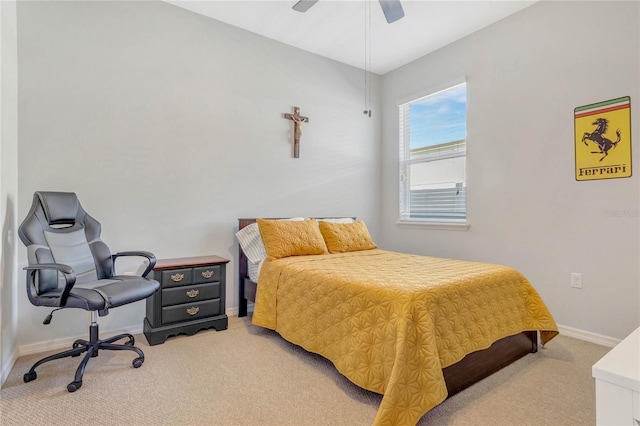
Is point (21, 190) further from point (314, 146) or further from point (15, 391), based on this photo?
point (314, 146)

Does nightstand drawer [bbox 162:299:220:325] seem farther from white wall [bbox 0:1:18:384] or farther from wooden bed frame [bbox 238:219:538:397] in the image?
wooden bed frame [bbox 238:219:538:397]

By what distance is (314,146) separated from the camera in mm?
3852

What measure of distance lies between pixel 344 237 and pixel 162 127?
76.2 inches

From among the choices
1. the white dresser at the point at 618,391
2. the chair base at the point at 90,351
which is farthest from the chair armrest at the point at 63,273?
the white dresser at the point at 618,391

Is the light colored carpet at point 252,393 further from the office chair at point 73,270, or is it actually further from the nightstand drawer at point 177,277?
the nightstand drawer at point 177,277

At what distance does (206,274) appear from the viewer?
2744 millimetres

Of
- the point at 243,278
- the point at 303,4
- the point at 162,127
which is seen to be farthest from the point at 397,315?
the point at 162,127

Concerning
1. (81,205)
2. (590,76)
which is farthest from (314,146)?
(590,76)

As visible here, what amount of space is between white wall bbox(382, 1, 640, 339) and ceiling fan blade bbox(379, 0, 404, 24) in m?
1.42

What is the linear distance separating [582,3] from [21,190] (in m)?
4.54

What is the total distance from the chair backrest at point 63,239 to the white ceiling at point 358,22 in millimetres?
2008

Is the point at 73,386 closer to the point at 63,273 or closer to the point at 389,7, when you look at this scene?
the point at 63,273

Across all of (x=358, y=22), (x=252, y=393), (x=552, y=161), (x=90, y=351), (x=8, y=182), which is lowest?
(x=252, y=393)

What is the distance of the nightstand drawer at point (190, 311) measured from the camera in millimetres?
2574
